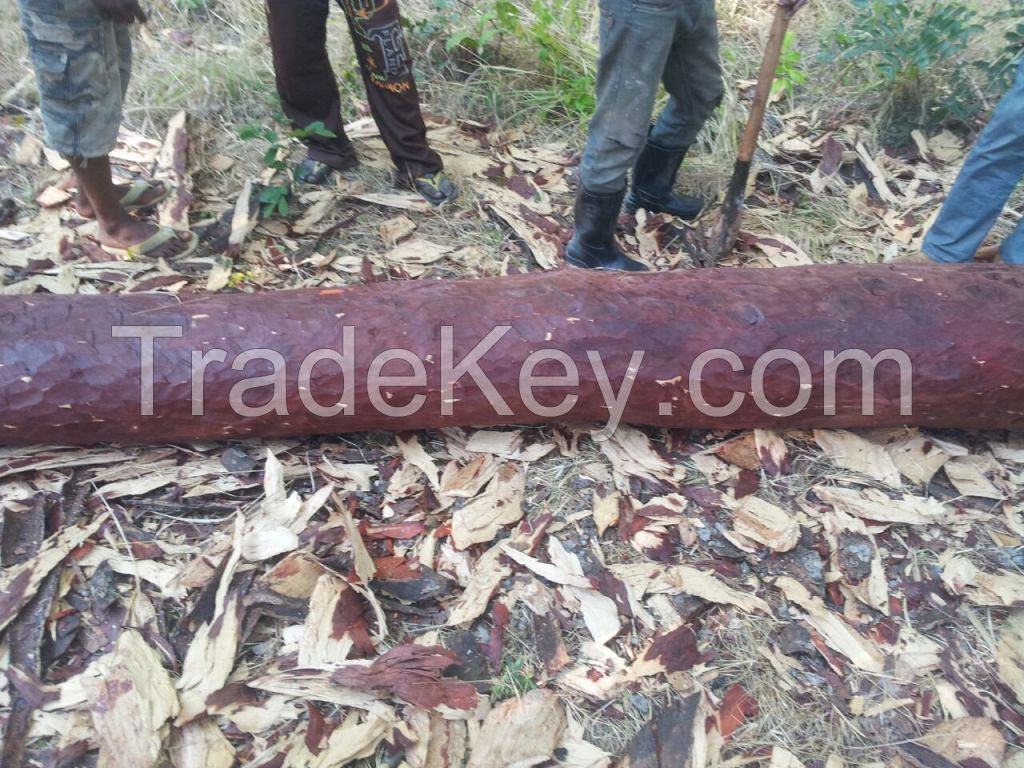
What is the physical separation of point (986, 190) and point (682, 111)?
121 centimetres

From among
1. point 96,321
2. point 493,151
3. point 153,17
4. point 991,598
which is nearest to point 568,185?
point 493,151

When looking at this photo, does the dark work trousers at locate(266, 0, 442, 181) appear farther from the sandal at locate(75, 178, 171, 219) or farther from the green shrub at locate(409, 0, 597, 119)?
the green shrub at locate(409, 0, 597, 119)

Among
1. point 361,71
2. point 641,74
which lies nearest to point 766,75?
point 641,74

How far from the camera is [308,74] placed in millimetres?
2996

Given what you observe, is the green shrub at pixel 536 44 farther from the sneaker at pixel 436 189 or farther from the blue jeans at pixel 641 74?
the blue jeans at pixel 641 74

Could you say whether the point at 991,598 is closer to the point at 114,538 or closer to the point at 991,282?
the point at 991,282

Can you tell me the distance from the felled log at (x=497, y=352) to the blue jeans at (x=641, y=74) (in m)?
0.71

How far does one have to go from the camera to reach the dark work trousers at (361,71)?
2.78 m

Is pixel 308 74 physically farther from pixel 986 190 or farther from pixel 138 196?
pixel 986 190

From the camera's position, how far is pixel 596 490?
7.18 feet

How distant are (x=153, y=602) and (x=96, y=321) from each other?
0.79 m

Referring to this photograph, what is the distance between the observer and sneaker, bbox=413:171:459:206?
126 inches

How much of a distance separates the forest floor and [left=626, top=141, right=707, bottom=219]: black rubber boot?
1.27 metres

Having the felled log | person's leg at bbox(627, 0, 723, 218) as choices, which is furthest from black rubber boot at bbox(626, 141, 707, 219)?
the felled log
